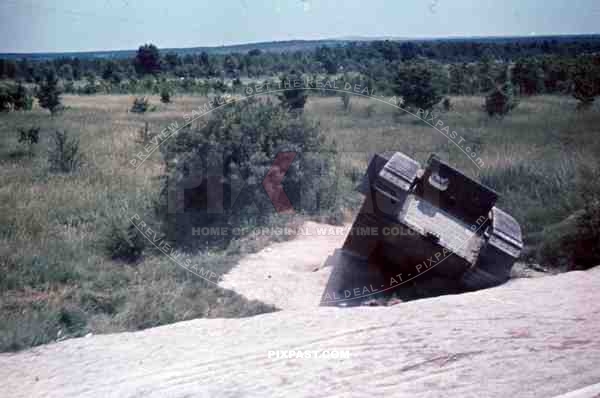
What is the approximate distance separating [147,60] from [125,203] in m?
31.3

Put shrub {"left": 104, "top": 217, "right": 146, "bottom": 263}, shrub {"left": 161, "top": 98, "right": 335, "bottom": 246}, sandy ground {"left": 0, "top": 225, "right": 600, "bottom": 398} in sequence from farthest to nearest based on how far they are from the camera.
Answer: shrub {"left": 161, "top": 98, "right": 335, "bottom": 246} → shrub {"left": 104, "top": 217, "right": 146, "bottom": 263} → sandy ground {"left": 0, "top": 225, "right": 600, "bottom": 398}

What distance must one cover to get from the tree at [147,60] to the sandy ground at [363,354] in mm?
34392

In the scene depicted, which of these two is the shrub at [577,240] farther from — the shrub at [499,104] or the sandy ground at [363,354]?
the shrub at [499,104]

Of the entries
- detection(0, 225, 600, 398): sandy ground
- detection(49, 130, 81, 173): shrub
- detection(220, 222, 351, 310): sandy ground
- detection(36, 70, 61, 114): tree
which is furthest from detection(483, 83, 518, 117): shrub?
detection(36, 70, 61, 114): tree

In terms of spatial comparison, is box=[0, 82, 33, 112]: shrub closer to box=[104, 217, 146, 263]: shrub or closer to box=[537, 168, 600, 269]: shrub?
box=[104, 217, 146, 263]: shrub

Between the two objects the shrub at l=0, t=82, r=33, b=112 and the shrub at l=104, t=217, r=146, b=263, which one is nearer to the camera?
the shrub at l=104, t=217, r=146, b=263

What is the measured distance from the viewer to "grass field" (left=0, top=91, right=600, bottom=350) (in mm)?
5648


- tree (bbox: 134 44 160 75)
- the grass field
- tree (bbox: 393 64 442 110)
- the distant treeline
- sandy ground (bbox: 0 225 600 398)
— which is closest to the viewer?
sandy ground (bbox: 0 225 600 398)

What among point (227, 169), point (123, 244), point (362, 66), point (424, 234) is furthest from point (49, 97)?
point (424, 234)

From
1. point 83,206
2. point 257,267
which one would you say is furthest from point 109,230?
point 257,267

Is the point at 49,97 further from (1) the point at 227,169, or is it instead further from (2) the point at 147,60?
(2) the point at 147,60

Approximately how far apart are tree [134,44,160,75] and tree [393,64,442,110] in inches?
831

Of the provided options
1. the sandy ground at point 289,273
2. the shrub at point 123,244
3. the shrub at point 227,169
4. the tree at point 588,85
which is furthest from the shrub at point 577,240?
the tree at point 588,85

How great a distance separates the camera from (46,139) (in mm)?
14891
